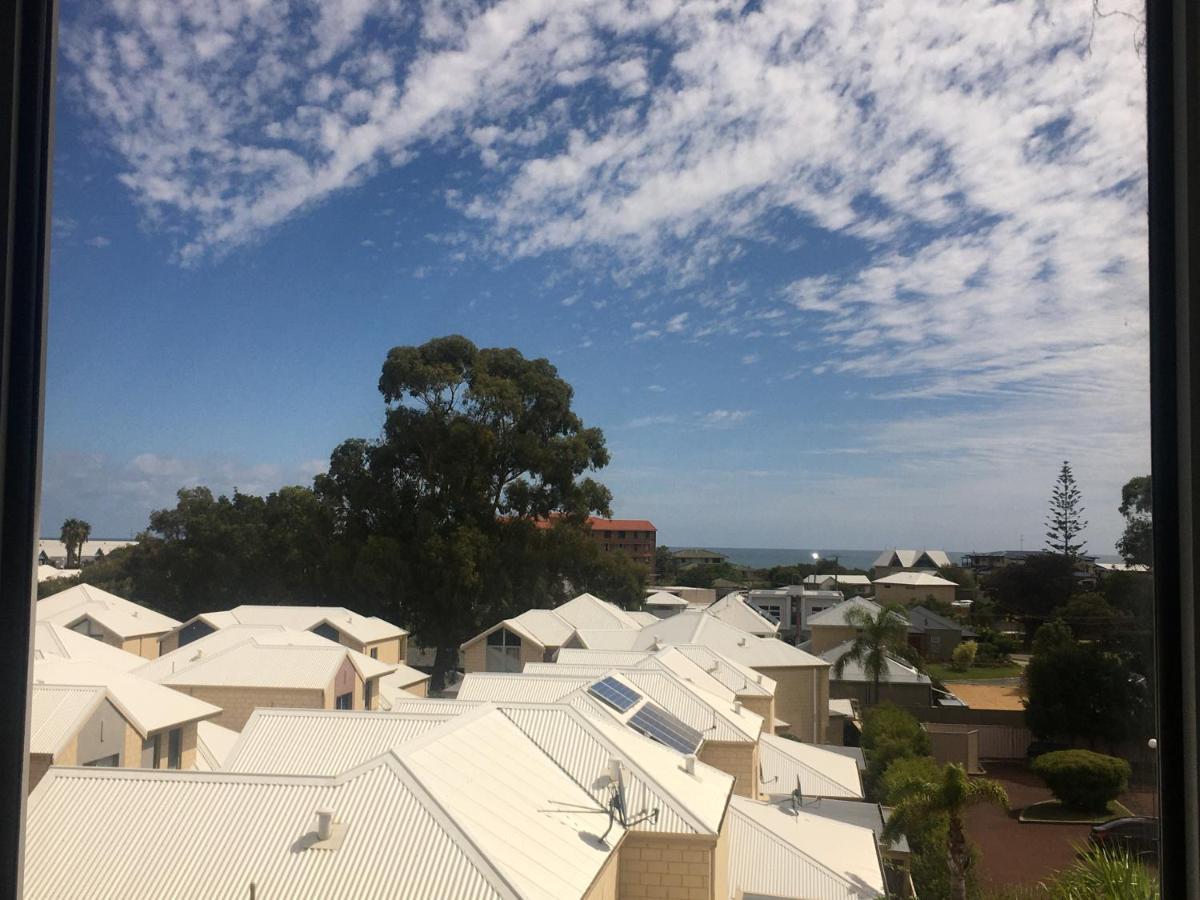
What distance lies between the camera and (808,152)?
6.57 feet

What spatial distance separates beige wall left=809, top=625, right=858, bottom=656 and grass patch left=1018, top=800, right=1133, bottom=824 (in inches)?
394

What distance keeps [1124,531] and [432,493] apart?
530 inches

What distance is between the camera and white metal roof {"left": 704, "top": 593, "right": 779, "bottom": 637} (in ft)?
57.9

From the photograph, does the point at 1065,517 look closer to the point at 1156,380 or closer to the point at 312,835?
the point at 1156,380

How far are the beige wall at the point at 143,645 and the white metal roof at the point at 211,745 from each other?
248cm

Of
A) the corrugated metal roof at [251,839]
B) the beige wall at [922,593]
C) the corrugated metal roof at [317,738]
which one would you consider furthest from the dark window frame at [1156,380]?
the corrugated metal roof at [317,738]

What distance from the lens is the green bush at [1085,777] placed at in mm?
1226

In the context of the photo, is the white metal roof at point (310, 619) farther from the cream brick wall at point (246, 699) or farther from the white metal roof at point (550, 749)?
the white metal roof at point (550, 749)

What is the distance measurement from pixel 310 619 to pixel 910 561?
1205cm

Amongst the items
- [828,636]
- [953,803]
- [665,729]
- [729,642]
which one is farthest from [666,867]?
[729,642]

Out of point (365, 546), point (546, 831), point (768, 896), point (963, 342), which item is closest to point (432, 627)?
point (365, 546)

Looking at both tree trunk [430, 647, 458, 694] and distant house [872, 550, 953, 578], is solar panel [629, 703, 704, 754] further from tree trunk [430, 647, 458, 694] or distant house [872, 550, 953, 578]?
tree trunk [430, 647, 458, 694]

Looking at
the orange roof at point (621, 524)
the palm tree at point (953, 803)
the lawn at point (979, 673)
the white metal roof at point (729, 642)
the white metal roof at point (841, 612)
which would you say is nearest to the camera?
the lawn at point (979, 673)

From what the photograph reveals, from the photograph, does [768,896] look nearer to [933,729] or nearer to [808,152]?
[933,729]
